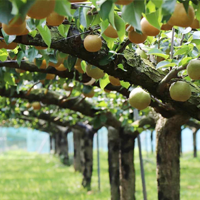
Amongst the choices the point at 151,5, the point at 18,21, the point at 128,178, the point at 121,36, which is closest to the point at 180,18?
the point at 151,5

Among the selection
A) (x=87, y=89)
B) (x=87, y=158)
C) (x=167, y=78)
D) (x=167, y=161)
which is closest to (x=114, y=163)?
(x=167, y=161)

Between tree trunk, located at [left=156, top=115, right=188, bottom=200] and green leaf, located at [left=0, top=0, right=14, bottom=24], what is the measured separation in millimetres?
2967

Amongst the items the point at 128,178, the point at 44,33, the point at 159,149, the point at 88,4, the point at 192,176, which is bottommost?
the point at 192,176

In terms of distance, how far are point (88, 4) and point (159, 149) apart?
2779 millimetres

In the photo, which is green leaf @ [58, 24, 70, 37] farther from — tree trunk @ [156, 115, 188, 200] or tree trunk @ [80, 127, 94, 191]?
tree trunk @ [80, 127, 94, 191]

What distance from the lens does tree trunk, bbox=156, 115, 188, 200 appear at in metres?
3.72

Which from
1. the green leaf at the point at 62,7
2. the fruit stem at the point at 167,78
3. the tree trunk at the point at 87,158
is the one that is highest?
the green leaf at the point at 62,7

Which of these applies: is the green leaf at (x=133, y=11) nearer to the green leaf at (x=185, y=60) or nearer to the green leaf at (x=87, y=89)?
the green leaf at (x=185, y=60)

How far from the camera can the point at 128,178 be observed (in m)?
5.41

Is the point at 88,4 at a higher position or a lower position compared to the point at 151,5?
higher

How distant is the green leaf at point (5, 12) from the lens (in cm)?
90

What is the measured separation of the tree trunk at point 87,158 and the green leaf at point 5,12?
8683 mm

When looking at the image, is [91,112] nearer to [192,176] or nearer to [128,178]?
[128,178]

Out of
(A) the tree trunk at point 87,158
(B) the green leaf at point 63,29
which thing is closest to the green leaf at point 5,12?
(B) the green leaf at point 63,29
